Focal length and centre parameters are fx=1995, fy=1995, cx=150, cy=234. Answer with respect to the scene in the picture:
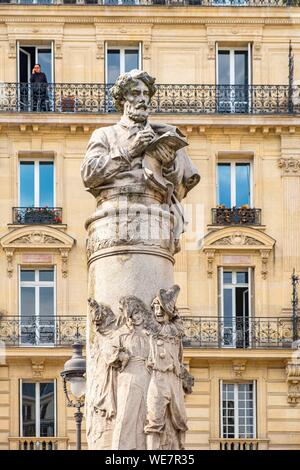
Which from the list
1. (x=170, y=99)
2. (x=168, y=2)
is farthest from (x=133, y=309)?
(x=168, y=2)

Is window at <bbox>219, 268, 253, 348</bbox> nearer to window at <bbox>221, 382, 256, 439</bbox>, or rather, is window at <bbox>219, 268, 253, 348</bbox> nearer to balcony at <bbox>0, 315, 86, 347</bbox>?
window at <bbox>221, 382, 256, 439</bbox>

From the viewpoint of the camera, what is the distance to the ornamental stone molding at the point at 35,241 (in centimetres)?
4391

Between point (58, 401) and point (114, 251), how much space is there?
30680 mm

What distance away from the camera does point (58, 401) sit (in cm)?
4388

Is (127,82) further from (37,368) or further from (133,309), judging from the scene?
(37,368)

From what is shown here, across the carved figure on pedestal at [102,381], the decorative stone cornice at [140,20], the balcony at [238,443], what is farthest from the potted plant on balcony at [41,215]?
the carved figure on pedestal at [102,381]

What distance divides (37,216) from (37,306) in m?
2.01

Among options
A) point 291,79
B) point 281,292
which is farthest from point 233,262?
point 291,79

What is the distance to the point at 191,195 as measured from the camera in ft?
146

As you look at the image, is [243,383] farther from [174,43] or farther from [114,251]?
[114,251]

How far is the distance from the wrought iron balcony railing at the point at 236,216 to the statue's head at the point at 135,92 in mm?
30533

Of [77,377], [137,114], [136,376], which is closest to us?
[136,376]
